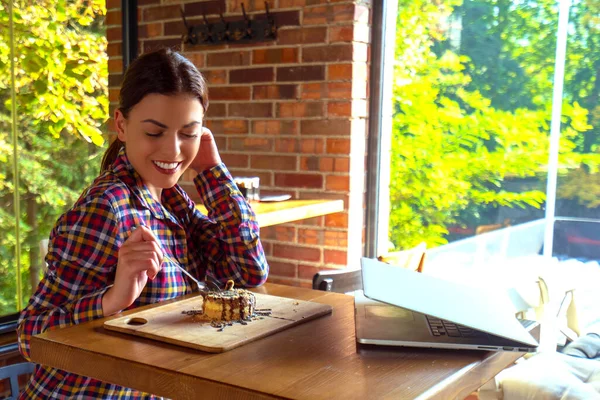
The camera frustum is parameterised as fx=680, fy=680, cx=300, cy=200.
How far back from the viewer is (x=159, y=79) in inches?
57.4

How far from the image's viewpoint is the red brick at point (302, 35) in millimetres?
3066

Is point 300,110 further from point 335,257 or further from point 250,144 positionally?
point 335,257

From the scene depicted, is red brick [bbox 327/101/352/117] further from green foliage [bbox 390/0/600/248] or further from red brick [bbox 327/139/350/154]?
green foliage [bbox 390/0/600/248]

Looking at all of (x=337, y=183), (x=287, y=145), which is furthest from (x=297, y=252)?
(x=287, y=145)

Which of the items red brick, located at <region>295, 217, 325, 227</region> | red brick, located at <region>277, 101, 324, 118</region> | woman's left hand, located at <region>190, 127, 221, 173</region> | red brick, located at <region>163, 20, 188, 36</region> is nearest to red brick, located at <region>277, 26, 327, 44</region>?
red brick, located at <region>277, 101, 324, 118</region>

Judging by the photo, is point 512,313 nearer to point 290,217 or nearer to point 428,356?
point 428,356

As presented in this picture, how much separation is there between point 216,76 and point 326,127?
0.65 meters

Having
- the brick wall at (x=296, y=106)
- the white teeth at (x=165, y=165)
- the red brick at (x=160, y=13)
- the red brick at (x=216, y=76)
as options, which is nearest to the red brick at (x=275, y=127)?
the brick wall at (x=296, y=106)

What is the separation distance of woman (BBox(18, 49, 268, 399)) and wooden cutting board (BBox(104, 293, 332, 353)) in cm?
8

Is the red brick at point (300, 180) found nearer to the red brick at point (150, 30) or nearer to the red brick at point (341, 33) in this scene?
the red brick at point (341, 33)

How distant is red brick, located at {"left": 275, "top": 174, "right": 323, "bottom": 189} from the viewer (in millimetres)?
3152

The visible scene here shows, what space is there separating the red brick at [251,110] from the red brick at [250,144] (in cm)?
12

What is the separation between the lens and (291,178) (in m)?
3.22

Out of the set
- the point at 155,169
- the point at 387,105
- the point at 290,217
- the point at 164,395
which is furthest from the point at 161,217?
the point at 387,105
